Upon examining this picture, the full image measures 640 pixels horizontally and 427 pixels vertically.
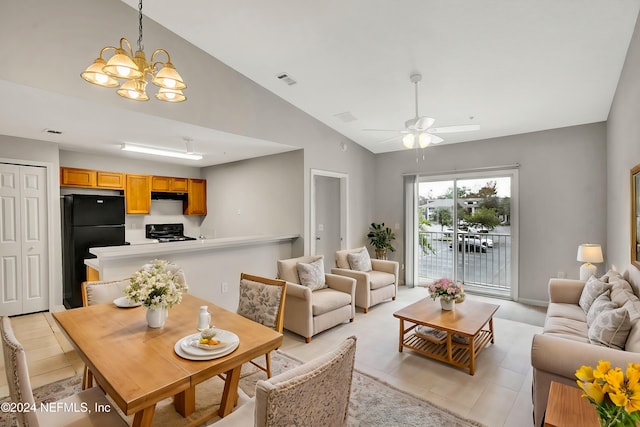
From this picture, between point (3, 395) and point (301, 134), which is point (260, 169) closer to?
point (301, 134)

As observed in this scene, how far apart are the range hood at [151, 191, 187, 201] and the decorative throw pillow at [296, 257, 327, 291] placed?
3610 mm

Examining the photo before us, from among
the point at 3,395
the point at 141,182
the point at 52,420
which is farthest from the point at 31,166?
the point at 52,420

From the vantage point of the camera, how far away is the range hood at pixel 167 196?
595 centimetres

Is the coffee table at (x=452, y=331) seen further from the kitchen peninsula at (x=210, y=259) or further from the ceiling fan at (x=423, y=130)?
the kitchen peninsula at (x=210, y=259)

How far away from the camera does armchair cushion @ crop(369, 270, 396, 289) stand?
4543 mm

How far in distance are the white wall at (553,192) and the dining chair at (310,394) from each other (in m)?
4.60

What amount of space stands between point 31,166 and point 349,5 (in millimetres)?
4540

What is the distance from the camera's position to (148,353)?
1.64m

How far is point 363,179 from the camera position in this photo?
607cm

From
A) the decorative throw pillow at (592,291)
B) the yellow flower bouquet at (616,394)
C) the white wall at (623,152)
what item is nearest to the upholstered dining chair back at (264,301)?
the yellow flower bouquet at (616,394)

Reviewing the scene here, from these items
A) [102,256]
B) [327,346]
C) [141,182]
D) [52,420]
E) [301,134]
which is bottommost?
[327,346]

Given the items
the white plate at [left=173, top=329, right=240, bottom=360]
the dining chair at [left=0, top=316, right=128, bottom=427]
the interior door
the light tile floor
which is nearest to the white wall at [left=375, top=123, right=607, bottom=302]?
the light tile floor

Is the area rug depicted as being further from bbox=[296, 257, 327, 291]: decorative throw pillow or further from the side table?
bbox=[296, 257, 327, 291]: decorative throw pillow

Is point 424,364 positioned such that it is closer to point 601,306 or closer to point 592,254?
point 601,306
